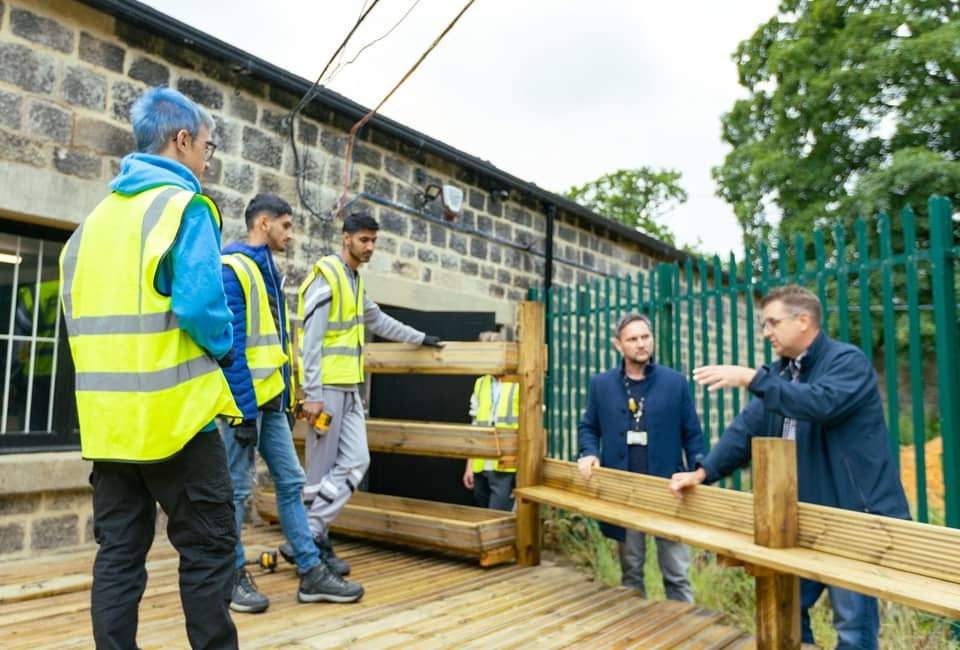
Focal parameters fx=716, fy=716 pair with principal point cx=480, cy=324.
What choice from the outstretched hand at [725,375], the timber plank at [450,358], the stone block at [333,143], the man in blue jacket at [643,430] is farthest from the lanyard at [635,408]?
the stone block at [333,143]

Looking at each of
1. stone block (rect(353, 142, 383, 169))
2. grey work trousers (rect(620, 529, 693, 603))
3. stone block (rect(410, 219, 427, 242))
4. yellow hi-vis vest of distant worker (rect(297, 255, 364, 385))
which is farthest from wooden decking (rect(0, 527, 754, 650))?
stone block (rect(353, 142, 383, 169))

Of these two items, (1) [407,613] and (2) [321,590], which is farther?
(2) [321,590]

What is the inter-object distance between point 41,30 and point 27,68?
0.84ft

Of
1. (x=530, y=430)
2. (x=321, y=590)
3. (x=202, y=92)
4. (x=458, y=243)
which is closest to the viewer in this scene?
(x=321, y=590)

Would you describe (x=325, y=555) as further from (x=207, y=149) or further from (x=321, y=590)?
(x=207, y=149)

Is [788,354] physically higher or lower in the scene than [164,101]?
lower

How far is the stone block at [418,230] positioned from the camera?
6773mm

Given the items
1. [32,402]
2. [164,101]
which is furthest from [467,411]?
[164,101]

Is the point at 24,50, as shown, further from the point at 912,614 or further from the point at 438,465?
the point at 912,614

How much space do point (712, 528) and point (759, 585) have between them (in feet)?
1.16

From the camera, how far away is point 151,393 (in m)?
2.07

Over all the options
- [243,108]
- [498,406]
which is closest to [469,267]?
[498,406]

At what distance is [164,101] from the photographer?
2348 mm

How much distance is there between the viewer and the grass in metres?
3.70
